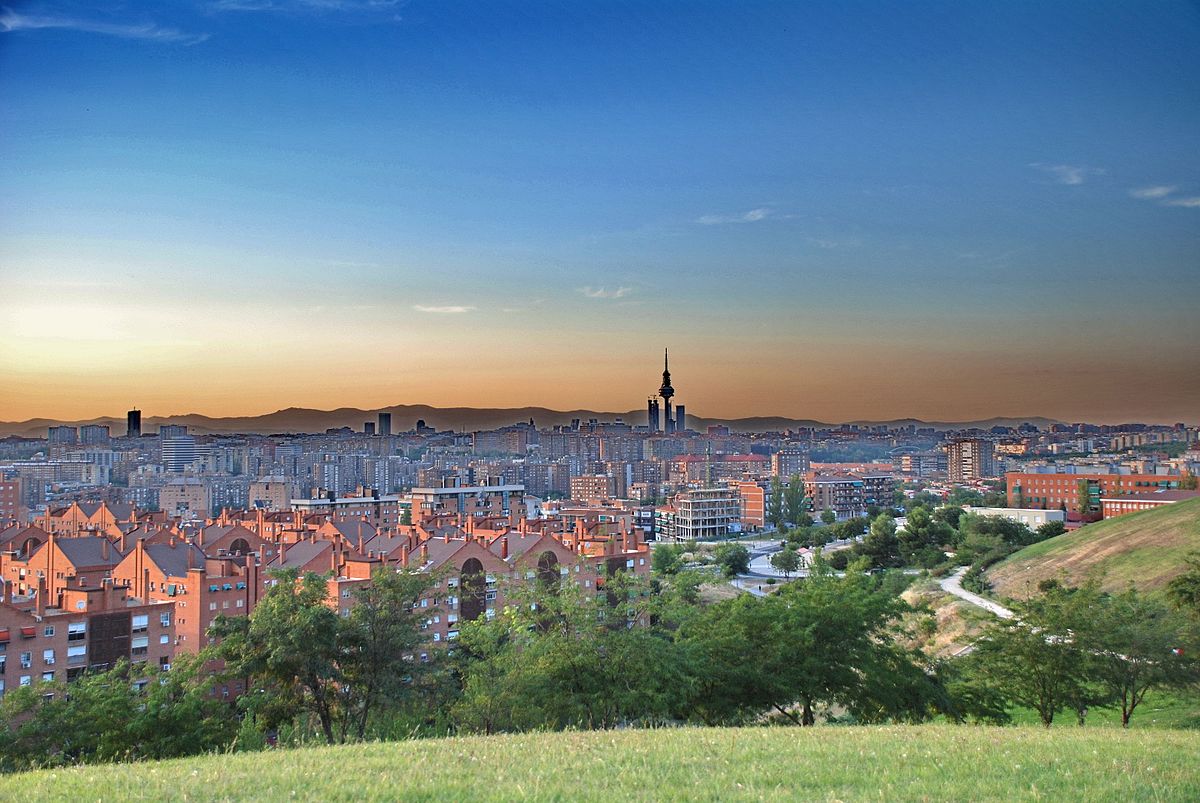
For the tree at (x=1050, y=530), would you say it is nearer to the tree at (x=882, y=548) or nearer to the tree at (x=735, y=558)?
the tree at (x=882, y=548)

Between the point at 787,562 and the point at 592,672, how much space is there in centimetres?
3675

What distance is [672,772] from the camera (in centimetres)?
603

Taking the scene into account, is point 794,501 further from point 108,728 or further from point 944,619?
point 108,728

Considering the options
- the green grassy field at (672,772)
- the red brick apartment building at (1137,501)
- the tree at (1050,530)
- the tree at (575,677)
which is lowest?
the tree at (1050,530)

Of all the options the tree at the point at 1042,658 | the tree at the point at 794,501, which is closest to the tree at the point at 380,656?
the tree at the point at 1042,658

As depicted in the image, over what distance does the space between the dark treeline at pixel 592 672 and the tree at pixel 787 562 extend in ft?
108

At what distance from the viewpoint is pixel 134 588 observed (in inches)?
1037

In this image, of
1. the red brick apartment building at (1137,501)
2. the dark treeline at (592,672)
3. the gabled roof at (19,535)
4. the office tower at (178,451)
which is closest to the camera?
the dark treeline at (592,672)

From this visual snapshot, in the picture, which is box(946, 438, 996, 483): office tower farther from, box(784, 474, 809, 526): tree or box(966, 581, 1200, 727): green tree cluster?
box(966, 581, 1200, 727): green tree cluster

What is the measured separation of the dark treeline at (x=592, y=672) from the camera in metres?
12.2

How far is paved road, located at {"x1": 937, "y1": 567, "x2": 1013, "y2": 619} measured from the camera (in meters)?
32.5

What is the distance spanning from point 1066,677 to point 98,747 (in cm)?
1327

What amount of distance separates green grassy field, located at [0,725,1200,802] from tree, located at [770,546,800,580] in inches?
1595

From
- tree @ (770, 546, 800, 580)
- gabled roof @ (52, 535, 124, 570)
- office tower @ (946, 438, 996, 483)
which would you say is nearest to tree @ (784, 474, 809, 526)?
tree @ (770, 546, 800, 580)
